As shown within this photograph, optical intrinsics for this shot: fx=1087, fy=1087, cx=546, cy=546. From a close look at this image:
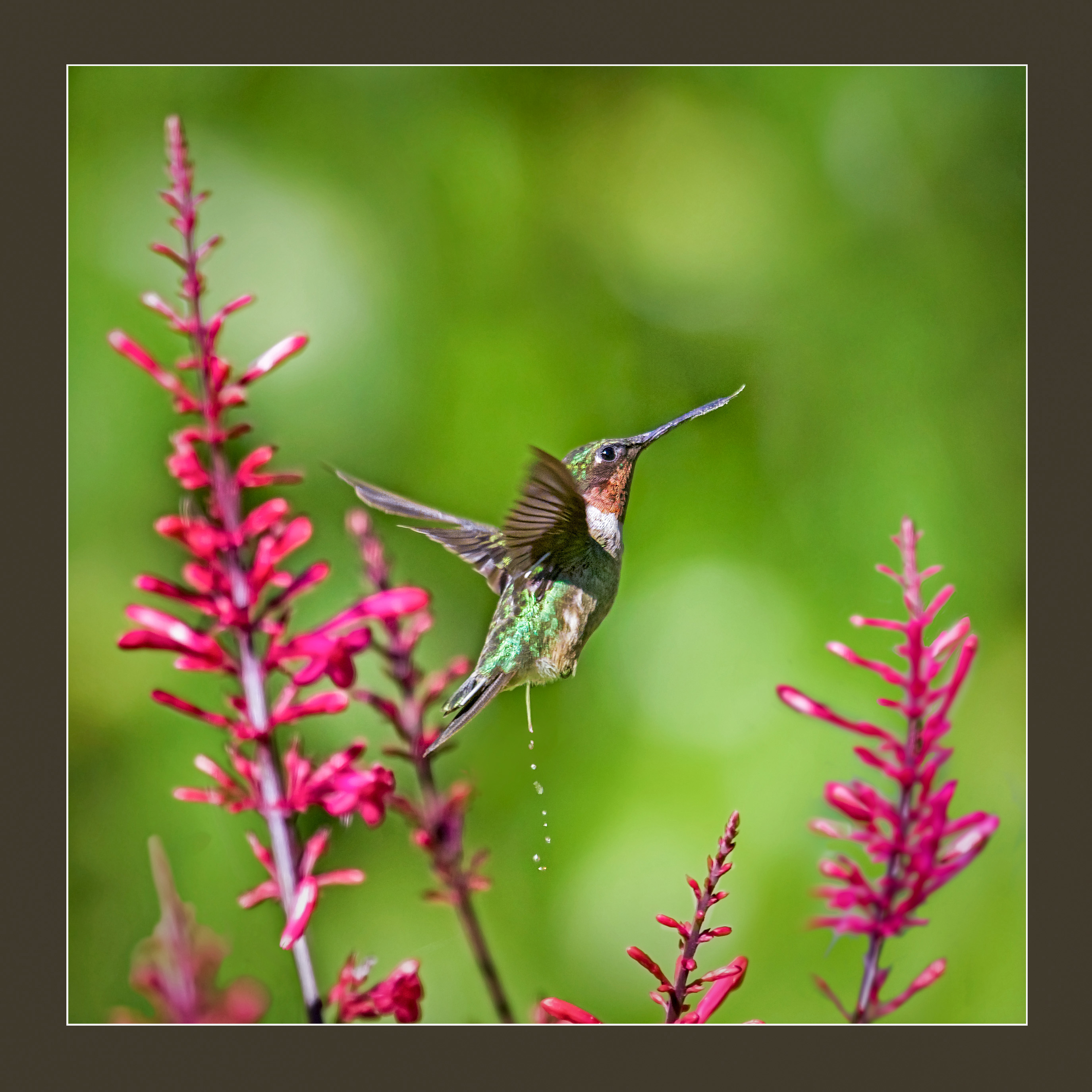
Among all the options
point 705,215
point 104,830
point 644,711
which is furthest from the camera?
point 705,215

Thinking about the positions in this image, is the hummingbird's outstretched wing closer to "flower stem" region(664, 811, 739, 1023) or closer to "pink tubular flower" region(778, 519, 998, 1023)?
"pink tubular flower" region(778, 519, 998, 1023)

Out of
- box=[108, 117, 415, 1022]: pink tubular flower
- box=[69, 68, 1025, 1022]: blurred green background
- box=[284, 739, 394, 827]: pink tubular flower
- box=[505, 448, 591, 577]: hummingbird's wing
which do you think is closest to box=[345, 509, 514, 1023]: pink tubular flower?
box=[108, 117, 415, 1022]: pink tubular flower

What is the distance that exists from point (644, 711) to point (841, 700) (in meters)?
0.59

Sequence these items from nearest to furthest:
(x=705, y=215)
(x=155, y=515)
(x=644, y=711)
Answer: (x=155, y=515)
(x=644, y=711)
(x=705, y=215)

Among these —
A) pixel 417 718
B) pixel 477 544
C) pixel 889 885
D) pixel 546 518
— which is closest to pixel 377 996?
pixel 417 718

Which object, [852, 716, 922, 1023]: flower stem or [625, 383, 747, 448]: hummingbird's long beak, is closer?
[852, 716, 922, 1023]: flower stem

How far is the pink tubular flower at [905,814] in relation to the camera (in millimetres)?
1601

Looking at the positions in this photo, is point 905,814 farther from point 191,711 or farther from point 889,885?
point 191,711

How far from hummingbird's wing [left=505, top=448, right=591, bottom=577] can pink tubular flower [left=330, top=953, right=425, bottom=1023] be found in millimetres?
809

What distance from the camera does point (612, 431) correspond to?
10.1 feet

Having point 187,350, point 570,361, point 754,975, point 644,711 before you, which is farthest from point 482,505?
point 754,975

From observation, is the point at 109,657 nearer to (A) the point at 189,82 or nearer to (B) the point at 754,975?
(A) the point at 189,82

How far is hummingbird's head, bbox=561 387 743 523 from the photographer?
91.7 inches

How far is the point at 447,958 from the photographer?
2.81 meters
